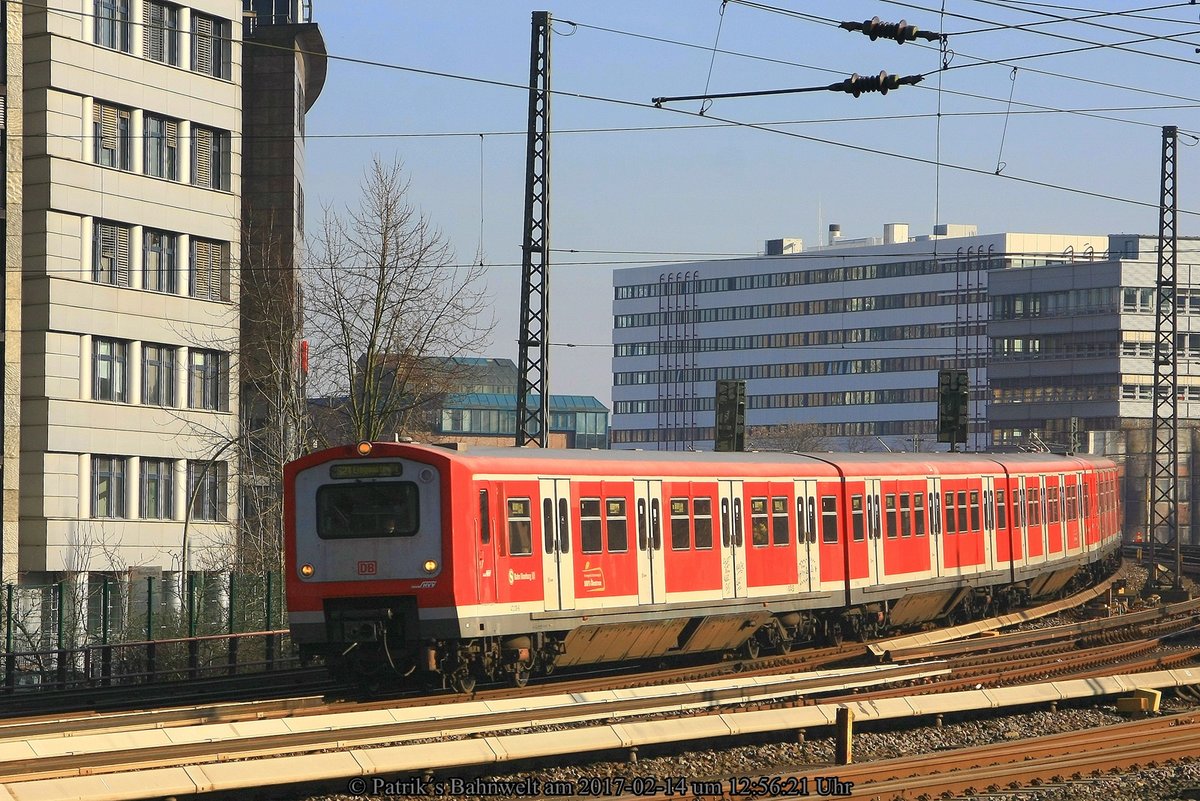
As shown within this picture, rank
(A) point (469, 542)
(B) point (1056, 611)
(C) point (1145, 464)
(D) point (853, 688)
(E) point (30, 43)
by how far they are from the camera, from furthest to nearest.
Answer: (C) point (1145, 464), (E) point (30, 43), (B) point (1056, 611), (D) point (853, 688), (A) point (469, 542)

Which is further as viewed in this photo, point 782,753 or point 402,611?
point 402,611

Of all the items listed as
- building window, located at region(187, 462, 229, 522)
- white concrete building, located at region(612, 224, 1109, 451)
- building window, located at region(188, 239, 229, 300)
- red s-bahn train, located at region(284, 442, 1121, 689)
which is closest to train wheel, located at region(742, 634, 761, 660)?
red s-bahn train, located at region(284, 442, 1121, 689)

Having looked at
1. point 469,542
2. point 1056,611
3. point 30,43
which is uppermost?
point 30,43

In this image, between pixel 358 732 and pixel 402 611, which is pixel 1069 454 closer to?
pixel 402 611

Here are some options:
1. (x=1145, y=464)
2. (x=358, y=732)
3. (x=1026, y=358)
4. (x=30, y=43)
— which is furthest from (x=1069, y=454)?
(x=1026, y=358)

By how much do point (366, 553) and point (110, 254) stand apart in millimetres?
27477

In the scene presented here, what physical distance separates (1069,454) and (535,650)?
25.5m

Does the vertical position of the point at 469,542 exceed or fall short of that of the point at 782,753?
it exceeds it

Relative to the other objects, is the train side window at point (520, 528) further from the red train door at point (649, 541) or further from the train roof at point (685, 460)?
the red train door at point (649, 541)

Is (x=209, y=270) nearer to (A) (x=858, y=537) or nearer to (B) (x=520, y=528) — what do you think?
(A) (x=858, y=537)

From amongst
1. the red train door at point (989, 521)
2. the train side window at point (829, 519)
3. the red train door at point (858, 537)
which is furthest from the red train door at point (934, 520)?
the train side window at point (829, 519)

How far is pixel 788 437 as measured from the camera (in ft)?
473

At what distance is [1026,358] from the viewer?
131250mm

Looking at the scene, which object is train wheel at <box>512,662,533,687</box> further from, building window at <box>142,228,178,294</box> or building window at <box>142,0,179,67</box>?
building window at <box>142,0,179,67</box>
